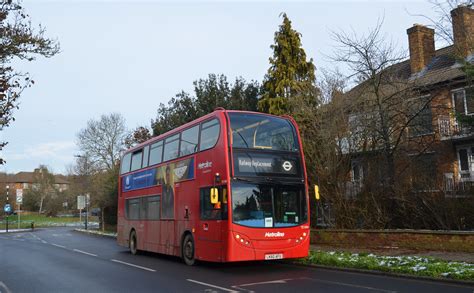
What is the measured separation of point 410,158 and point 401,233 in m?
3.86

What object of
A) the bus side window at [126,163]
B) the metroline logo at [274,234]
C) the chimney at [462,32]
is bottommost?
the metroline logo at [274,234]

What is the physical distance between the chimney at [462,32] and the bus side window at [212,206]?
28.0 ft

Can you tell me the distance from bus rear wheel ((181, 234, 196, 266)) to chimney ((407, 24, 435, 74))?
21730mm

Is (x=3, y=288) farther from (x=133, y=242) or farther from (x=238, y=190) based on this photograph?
(x=133, y=242)

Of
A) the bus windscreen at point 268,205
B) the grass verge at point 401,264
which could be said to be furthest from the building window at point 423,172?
the bus windscreen at point 268,205

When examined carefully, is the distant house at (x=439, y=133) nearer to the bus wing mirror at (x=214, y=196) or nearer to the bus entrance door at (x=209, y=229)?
the bus entrance door at (x=209, y=229)

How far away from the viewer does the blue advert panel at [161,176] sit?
48.6 ft

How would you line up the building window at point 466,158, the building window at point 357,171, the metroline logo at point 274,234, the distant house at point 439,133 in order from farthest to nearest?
the building window at point 466,158
the building window at point 357,171
the distant house at point 439,133
the metroline logo at point 274,234

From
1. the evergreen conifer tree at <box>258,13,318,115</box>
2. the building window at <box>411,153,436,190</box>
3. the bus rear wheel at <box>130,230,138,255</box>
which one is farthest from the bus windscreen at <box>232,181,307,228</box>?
the evergreen conifer tree at <box>258,13,318,115</box>

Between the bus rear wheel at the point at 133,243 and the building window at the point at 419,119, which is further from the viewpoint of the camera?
the bus rear wheel at the point at 133,243

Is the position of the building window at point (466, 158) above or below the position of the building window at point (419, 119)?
below

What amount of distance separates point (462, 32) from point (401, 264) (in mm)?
8514

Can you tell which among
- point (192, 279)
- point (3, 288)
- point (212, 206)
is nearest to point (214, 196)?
point (212, 206)

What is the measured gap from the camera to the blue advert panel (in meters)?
14.8
